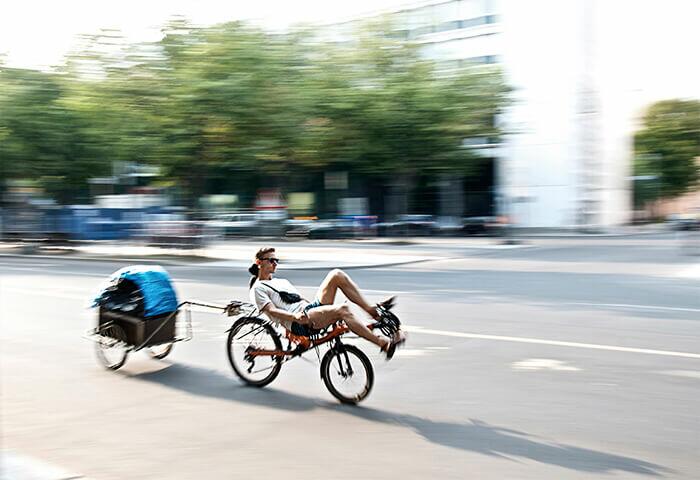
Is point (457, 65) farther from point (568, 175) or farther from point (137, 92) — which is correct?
point (137, 92)

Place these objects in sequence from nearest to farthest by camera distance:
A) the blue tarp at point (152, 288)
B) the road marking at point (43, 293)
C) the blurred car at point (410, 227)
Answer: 1. the blue tarp at point (152, 288)
2. the road marking at point (43, 293)
3. the blurred car at point (410, 227)

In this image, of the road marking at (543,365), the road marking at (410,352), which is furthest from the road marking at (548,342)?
the road marking at (410,352)

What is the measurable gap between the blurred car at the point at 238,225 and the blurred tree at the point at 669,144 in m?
37.6

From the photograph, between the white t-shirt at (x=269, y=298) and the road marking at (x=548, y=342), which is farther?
the road marking at (x=548, y=342)

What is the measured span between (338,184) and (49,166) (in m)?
22.0

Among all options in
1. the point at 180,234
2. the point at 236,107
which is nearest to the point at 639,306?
the point at 236,107

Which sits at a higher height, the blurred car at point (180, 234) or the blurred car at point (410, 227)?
the blurred car at point (180, 234)

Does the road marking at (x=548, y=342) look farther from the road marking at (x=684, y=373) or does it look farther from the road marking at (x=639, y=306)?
the road marking at (x=639, y=306)

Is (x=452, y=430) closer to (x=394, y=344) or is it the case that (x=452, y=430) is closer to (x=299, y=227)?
(x=394, y=344)

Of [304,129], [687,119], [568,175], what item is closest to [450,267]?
[304,129]

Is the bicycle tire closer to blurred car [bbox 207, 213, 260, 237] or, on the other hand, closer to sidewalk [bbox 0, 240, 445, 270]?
sidewalk [bbox 0, 240, 445, 270]

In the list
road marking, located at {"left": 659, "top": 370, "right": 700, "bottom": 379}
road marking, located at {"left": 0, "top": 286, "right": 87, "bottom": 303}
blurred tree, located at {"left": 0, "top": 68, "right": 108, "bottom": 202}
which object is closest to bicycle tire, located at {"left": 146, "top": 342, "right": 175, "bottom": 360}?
road marking, located at {"left": 659, "top": 370, "right": 700, "bottom": 379}

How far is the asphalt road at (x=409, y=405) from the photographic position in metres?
4.65

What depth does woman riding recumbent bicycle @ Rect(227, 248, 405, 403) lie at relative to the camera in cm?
607
